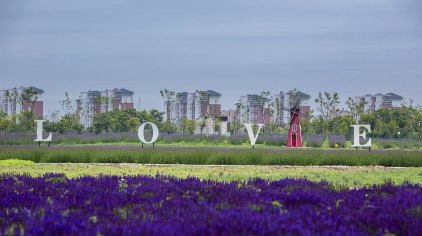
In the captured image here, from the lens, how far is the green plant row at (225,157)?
23.0 m

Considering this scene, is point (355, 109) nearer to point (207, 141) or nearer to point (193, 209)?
point (207, 141)

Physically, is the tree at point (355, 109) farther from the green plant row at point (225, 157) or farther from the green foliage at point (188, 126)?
the green plant row at point (225, 157)

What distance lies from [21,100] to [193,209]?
73462 mm

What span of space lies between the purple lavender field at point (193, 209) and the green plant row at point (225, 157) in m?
14.5

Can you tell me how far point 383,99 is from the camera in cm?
12212

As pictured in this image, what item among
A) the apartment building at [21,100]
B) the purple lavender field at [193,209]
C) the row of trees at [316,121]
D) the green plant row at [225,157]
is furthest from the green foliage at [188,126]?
the purple lavender field at [193,209]

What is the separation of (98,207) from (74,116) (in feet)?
239

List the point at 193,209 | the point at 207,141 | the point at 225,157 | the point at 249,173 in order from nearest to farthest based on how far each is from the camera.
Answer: the point at 193,209 < the point at 249,173 < the point at 225,157 < the point at 207,141

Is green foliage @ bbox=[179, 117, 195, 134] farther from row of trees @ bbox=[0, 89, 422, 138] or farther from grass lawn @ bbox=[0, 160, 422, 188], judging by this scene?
grass lawn @ bbox=[0, 160, 422, 188]

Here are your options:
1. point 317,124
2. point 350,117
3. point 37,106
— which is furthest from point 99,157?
point 37,106

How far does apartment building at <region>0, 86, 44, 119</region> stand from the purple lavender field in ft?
178

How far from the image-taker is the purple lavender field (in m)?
4.49

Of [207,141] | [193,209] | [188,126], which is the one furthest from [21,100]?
[193,209]

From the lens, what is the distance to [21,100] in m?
75.1
